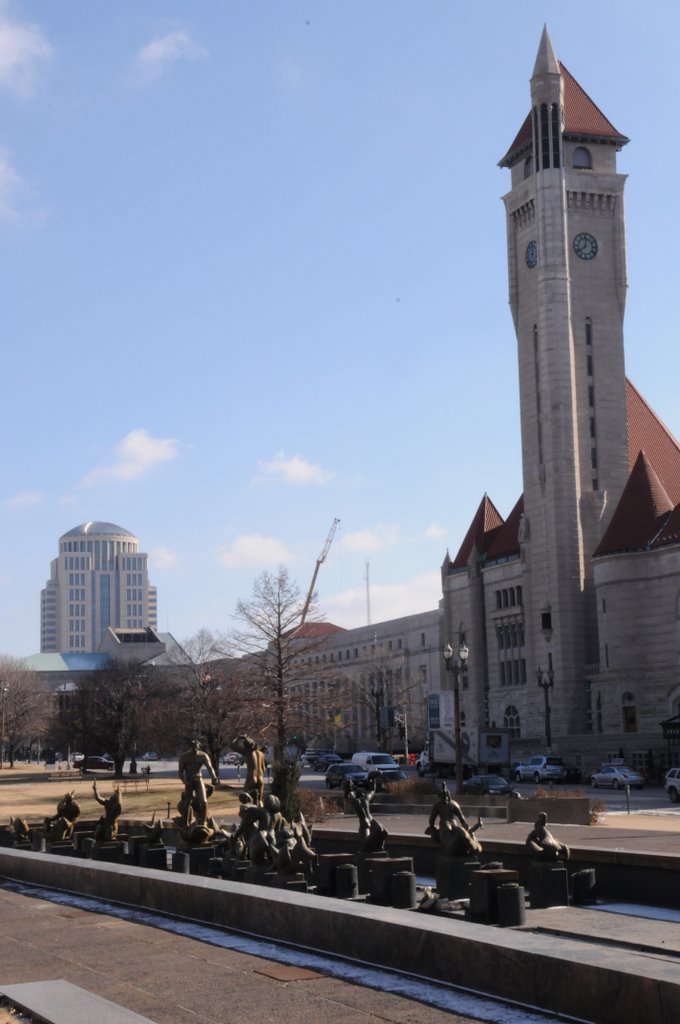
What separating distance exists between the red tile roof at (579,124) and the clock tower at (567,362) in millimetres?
114

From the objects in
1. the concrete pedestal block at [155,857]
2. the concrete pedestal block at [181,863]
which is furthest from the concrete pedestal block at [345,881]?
the concrete pedestal block at [155,857]

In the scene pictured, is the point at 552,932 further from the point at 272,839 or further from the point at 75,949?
the point at 75,949

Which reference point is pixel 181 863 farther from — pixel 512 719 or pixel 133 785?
pixel 512 719

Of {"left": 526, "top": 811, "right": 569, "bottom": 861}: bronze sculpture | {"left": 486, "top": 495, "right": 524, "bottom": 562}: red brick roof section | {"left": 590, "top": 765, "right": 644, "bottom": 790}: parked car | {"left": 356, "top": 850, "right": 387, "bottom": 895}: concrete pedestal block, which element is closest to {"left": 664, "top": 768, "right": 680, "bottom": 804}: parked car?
{"left": 590, "top": 765, "right": 644, "bottom": 790}: parked car

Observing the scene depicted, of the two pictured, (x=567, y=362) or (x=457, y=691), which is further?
(x=567, y=362)

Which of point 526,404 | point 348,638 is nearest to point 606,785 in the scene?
point 526,404

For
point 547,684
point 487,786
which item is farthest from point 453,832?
point 547,684

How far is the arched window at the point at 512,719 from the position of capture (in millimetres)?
95500

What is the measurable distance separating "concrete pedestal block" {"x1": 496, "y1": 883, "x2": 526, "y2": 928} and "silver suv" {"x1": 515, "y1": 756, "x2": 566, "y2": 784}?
52.4m

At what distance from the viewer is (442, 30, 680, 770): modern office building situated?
273 feet

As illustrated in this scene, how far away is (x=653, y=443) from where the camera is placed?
324ft

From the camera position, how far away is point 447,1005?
10.4 m

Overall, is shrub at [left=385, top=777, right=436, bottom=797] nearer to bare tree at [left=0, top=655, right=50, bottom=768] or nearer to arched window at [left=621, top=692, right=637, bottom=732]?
arched window at [left=621, top=692, right=637, bottom=732]

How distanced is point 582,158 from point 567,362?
56.0 feet
